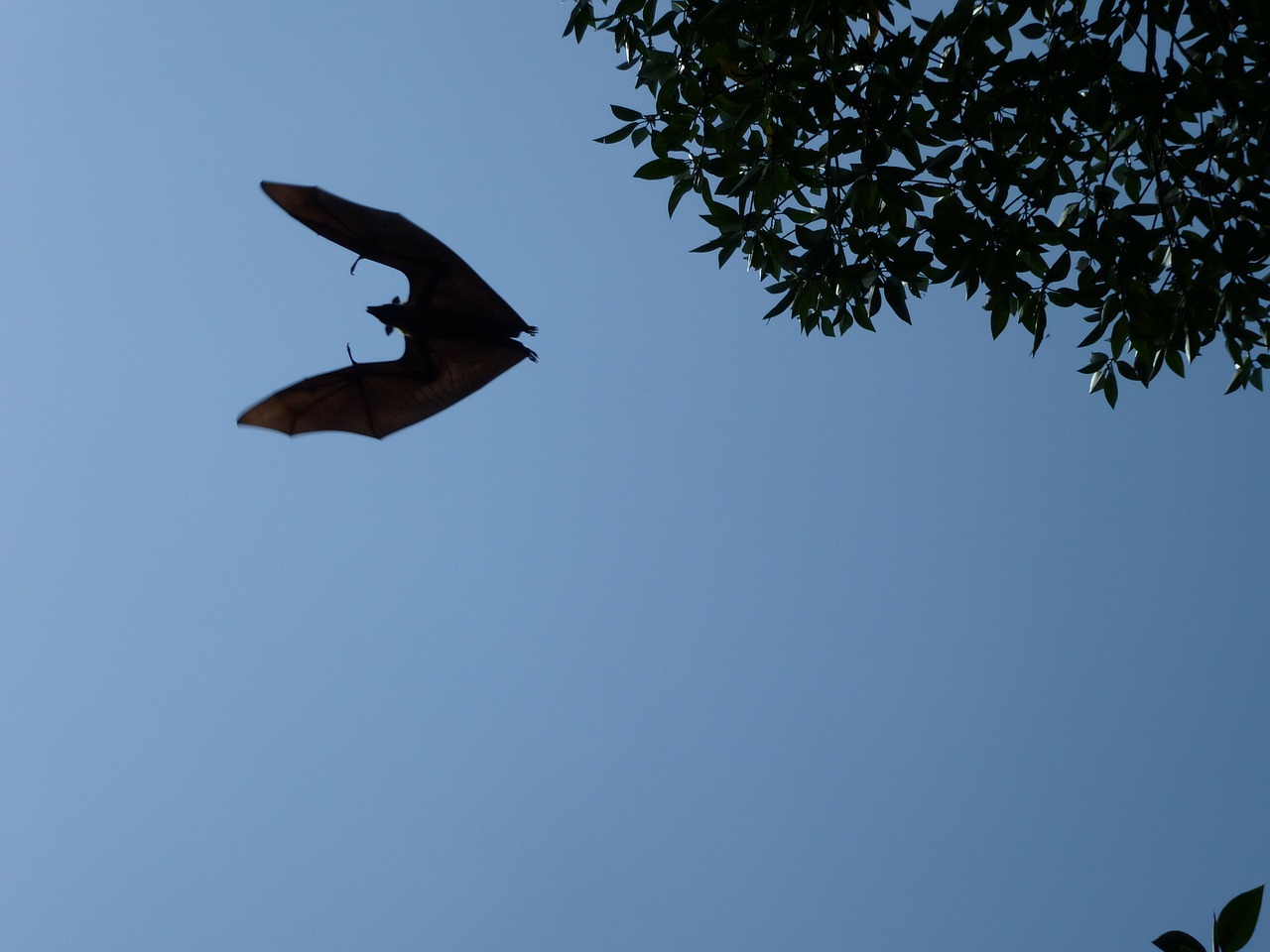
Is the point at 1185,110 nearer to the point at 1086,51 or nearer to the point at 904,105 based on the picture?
the point at 1086,51

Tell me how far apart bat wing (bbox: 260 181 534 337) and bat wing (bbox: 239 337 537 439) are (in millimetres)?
257

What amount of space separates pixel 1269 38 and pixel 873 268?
224 cm

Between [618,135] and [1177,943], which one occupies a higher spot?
[618,135]

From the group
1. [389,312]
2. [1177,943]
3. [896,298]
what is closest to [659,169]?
[896,298]

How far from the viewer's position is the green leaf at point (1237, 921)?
216 centimetres

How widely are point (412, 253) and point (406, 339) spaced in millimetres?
950

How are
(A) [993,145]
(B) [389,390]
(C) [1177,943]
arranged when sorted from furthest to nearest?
(B) [389,390] < (A) [993,145] < (C) [1177,943]

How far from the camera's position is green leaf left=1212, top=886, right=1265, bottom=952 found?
2.16 meters

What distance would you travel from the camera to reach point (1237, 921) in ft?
7.11

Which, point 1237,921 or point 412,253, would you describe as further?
point 412,253

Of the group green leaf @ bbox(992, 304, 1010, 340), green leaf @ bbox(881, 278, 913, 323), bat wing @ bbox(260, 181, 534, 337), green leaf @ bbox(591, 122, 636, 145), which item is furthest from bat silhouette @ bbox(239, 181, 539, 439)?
green leaf @ bbox(992, 304, 1010, 340)

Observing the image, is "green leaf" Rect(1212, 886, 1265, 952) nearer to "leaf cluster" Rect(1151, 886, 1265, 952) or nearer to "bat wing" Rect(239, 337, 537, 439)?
"leaf cluster" Rect(1151, 886, 1265, 952)

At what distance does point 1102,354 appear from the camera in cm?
632

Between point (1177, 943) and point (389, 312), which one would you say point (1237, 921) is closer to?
point (1177, 943)
